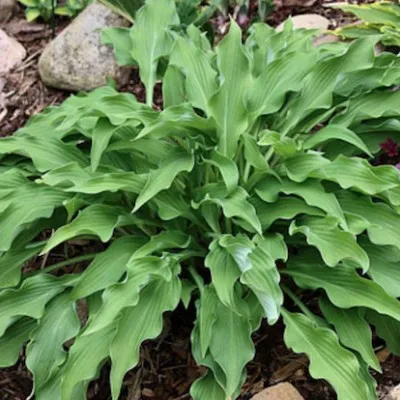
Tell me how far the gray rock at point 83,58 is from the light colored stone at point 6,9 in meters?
0.71

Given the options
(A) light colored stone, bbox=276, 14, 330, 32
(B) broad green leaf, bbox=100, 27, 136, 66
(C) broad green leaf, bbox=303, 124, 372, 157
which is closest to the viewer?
(C) broad green leaf, bbox=303, 124, 372, 157

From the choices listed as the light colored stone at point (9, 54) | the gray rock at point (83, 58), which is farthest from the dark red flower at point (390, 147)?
the light colored stone at point (9, 54)

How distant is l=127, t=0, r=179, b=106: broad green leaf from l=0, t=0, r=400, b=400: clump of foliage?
0.13 m

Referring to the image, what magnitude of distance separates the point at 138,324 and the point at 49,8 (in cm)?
275

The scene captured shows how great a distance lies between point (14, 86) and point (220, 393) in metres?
2.52

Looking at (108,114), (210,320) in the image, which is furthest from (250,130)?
(210,320)

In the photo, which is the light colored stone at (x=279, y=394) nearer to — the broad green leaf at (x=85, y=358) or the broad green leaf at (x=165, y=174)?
the broad green leaf at (x=85, y=358)

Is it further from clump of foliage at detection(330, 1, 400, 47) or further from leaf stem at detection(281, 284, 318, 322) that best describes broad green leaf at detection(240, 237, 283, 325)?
clump of foliage at detection(330, 1, 400, 47)

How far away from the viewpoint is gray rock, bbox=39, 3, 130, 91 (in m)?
3.87

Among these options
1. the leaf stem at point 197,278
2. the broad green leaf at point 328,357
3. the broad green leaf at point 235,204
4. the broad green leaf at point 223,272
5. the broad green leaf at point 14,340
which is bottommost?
the broad green leaf at point 14,340

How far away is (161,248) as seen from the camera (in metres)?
2.45

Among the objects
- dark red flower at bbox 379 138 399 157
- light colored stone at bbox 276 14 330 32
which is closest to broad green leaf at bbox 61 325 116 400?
dark red flower at bbox 379 138 399 157

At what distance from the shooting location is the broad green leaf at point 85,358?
2.20 m

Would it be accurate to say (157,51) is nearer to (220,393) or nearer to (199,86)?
(199,86)
